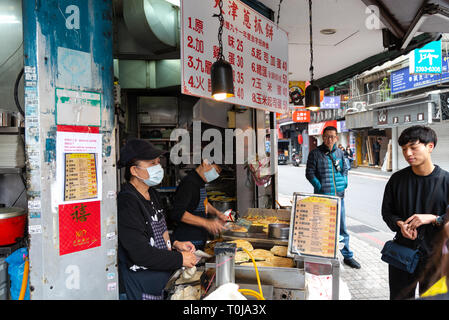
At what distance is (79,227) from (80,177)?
38cm

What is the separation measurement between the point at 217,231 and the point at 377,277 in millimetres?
3207

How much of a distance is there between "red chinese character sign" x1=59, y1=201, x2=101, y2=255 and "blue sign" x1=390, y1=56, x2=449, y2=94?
18.5m

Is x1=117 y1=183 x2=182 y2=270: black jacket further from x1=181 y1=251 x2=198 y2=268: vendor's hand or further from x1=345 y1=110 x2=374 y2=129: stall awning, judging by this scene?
x1=345 y1=110 x2=374 y2=129: stall awning

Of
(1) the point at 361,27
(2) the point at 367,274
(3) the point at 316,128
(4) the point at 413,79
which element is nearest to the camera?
(2) the point at 367,274

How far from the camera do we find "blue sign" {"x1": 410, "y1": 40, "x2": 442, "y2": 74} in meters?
12.6

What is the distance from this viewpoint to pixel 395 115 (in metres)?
20.4

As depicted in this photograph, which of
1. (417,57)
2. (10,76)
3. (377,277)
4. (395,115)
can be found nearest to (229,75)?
(10,76)

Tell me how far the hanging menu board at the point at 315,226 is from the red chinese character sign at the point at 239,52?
1.41 m

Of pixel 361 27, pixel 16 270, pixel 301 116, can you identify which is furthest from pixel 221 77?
pixel 301 116

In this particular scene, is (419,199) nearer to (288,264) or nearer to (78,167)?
(288,264)

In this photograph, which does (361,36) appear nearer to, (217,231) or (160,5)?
(160,5)

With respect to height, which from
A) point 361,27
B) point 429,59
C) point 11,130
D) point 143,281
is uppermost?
point 429,59

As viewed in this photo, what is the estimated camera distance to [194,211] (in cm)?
391

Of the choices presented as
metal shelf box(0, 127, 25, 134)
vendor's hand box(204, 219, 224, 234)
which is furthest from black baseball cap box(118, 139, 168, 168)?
vendor's hand box(204, 219, 224, 234)
